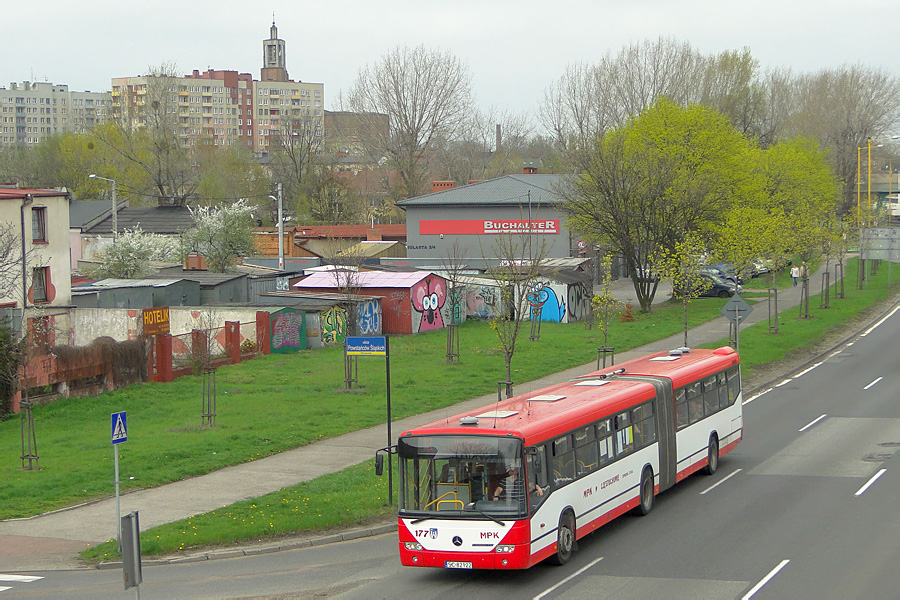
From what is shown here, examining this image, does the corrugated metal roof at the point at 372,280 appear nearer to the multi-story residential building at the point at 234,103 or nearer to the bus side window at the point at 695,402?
the bus side window at the point at 695,402

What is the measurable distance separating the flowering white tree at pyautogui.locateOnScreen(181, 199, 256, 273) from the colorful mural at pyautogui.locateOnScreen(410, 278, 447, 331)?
18409mm

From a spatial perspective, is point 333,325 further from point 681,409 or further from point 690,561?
point 690,561

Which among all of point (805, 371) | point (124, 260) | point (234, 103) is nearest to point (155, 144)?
point (124, 260)

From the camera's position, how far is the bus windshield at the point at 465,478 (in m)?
12.8

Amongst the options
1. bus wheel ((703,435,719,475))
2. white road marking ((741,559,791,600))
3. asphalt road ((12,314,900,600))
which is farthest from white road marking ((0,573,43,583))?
bus wheel ((703,435,719,475))

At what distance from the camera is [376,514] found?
54.5 ft

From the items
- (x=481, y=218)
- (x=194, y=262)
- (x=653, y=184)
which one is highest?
(x=653, y=184)

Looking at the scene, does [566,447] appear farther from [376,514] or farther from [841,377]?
[841,377]

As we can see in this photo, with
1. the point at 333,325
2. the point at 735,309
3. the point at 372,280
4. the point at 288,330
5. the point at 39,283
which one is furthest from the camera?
the point at 372,280

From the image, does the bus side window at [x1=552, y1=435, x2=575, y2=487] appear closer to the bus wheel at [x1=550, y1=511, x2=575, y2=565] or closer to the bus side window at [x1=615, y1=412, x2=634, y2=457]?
the bus wheel at [x1=550, y1=511, x2=575, y2=565]

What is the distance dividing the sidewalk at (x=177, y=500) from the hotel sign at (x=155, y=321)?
12462 mm

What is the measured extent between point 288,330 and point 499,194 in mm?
34523

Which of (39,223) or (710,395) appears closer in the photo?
(710,395)

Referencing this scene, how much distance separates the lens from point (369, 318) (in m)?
42.6
